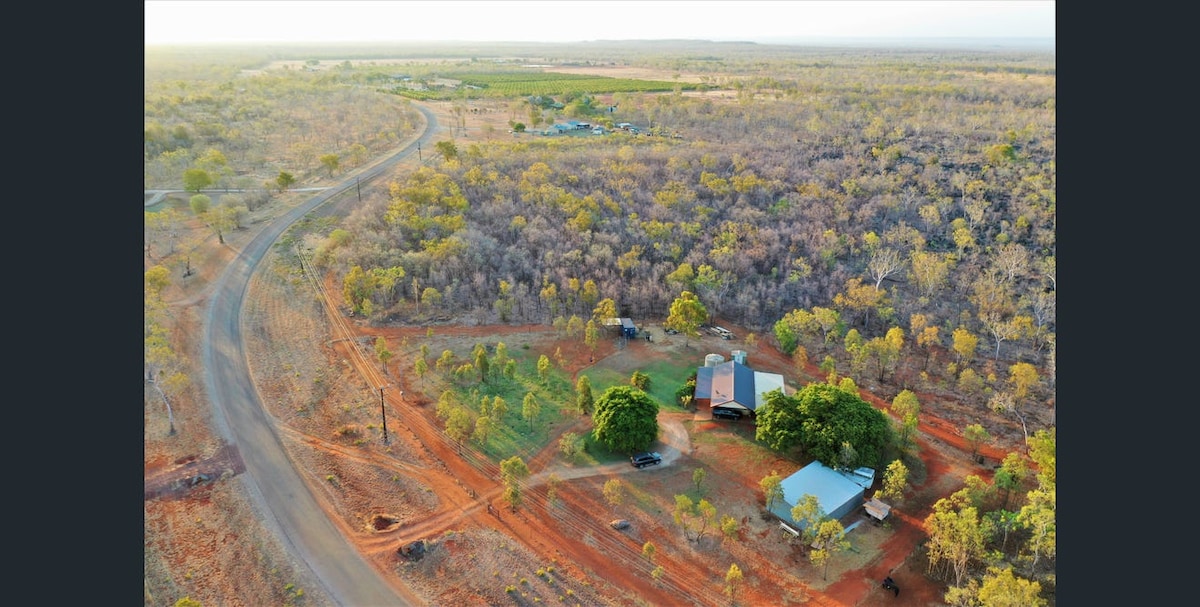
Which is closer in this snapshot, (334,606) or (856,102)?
(334,606)

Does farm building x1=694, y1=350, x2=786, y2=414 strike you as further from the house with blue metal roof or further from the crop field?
the crop field

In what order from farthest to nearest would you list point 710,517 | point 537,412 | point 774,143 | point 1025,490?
point 774,143
point 537,412
point 1025,490
point 710,517

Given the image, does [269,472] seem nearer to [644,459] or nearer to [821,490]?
[644,459]

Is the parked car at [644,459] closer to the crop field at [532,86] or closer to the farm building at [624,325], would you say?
the farm building at [624,325]

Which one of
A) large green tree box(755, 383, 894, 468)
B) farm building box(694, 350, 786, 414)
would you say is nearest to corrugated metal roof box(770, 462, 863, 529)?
large green tree box(755, 383, 894, 468)

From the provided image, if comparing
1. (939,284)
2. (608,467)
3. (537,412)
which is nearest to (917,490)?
(608,467)

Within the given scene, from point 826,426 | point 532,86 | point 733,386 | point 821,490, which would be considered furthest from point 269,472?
point 532,86

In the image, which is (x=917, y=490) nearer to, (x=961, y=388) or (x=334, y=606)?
(x=961, y=388)
